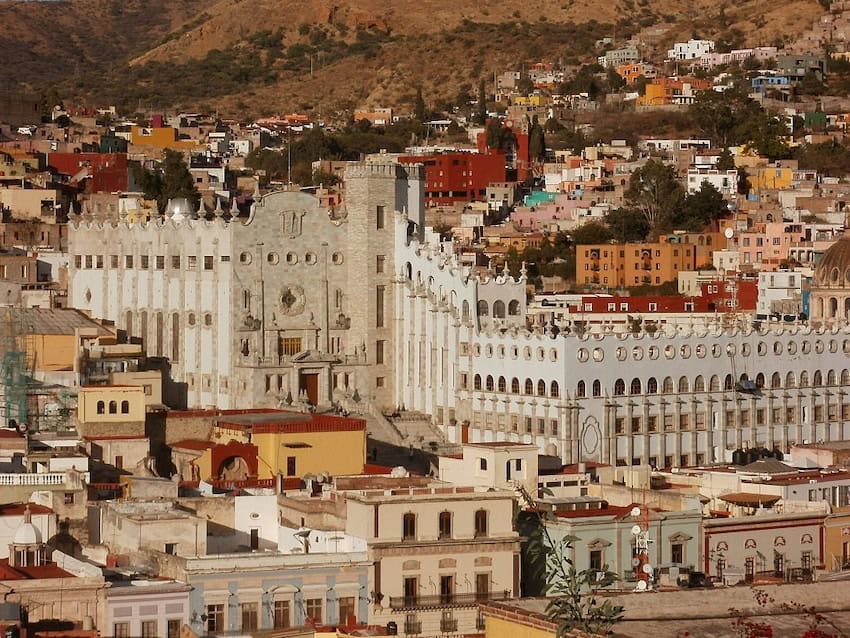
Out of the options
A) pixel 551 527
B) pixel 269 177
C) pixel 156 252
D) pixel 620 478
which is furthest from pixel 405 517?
pixel 269 177

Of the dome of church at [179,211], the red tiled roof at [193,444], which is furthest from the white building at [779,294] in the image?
A: the red tiled roof at [193,444]

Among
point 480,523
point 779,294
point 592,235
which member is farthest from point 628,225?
point 480,523

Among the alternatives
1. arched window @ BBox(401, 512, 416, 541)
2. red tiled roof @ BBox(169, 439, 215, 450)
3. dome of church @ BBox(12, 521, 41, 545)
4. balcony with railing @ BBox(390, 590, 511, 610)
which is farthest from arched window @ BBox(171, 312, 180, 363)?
balcony with railing @ BBox(390, 590, 511, 610)

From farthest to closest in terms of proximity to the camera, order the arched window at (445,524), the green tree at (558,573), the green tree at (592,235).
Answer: the green tree at (592,235) < the arched window at (445,524) < the green tree at (558,573)

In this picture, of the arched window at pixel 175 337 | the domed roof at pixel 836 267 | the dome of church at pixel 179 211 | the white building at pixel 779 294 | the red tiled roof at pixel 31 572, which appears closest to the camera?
the red tiled roof at pixel 31 572

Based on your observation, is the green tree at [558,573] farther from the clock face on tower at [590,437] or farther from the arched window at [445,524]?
the clock face on tower at [590,437]

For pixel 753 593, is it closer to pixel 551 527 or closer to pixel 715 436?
pixel 551 527
